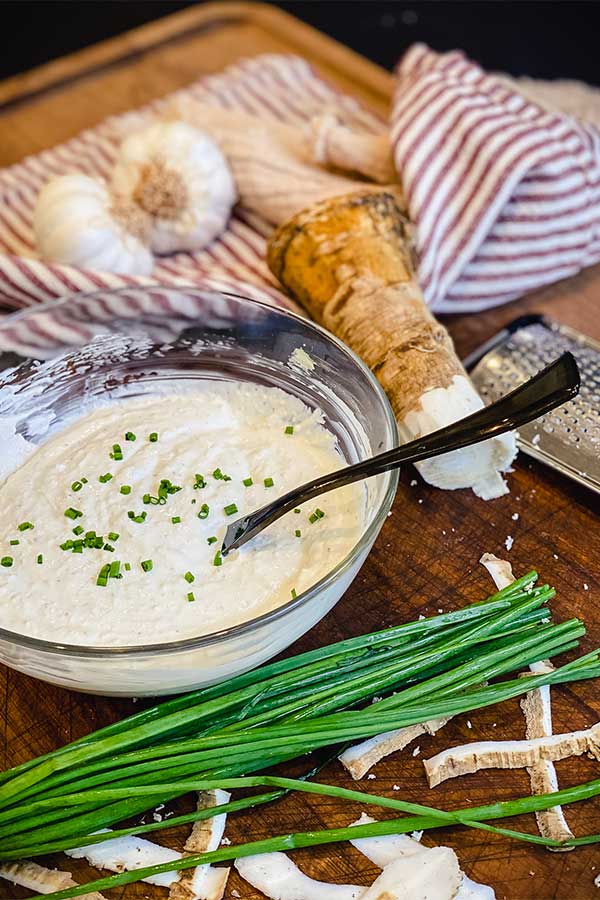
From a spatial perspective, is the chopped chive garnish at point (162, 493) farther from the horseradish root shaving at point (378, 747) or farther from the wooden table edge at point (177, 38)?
the wooden table edge at point (177, 38)

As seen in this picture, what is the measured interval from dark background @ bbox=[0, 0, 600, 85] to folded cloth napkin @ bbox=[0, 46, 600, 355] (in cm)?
116

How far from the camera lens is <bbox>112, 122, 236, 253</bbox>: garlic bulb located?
1.96 m

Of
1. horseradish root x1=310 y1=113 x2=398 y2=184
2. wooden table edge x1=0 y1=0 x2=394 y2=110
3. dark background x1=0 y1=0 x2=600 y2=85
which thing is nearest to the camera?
horseradish root x1=310 y1=113 x2=398 y2=184

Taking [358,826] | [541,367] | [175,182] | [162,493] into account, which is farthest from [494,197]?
[358,826]

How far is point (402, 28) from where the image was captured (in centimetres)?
332

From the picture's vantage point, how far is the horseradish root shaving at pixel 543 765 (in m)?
1.14

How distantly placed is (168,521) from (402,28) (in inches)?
101

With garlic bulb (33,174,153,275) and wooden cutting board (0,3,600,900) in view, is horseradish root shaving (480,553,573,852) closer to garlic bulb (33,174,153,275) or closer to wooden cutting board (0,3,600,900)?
wooden cutting board (0,3,600,900)

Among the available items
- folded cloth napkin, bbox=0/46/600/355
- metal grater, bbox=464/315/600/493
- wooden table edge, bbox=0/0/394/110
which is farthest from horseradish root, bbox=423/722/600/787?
wooden table edge, bbox=0/0/394/110

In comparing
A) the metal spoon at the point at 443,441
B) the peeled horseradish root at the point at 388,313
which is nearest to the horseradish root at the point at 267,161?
the peeled horseradish root at the point at 388,313

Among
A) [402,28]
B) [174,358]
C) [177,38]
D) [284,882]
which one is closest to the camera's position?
[284,882]

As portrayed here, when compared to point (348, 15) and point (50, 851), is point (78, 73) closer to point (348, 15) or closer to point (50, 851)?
point (348, 15)

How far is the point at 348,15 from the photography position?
343 centimetres

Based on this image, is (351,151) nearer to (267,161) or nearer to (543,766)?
(267,161)
